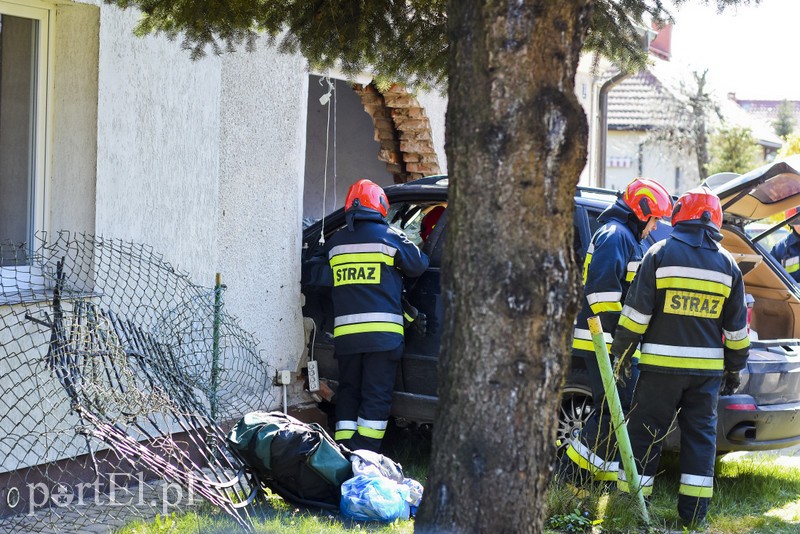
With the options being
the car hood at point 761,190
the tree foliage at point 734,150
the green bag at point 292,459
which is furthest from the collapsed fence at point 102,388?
the tree foliage at point 734,150

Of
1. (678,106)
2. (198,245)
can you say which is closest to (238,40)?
(198,245)

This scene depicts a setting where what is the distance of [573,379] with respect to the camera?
19.0 feet

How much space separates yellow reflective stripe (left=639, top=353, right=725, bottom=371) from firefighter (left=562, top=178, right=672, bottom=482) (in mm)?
442

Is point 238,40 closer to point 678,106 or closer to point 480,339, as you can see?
point 480,339

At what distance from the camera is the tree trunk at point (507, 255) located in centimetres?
273

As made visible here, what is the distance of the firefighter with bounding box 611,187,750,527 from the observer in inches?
200

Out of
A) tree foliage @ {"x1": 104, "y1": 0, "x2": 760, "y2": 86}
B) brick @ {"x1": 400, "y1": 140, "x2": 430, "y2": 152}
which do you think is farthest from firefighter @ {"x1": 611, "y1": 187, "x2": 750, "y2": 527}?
brick @ {"x1": 400, "y1": 140, "x2": 430, "y2": 152}

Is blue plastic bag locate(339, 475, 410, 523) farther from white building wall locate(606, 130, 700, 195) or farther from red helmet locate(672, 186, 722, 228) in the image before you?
white building wall locate(606, 130, 700, 195)

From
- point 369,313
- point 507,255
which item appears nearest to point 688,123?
point 369,313

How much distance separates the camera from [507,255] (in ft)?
9.00

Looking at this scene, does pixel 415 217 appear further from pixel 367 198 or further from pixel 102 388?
pixel 102 388

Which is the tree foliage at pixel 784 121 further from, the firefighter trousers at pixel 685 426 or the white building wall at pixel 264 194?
the firefighter trousers at pixel 685 426

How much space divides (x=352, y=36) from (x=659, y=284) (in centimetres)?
209

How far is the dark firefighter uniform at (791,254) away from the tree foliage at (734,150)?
2062 cm
